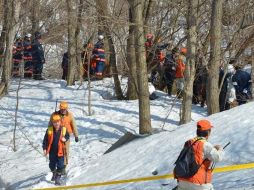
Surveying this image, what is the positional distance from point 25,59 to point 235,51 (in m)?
8.83

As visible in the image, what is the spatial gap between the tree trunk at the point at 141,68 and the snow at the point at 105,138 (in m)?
0.54

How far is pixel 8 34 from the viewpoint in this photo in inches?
823

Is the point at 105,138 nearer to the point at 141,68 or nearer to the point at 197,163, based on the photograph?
the point at 141,68

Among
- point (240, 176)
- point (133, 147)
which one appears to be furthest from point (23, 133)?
point (240, 176)

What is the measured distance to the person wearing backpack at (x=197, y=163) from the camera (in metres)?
7.10

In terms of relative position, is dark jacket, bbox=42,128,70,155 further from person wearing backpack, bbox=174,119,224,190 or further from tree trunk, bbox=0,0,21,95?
tree trunk, bbox=0,0,21,95

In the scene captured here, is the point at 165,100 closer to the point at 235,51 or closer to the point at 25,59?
the point at 235,51

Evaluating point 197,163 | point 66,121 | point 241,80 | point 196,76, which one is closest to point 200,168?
point 197,163

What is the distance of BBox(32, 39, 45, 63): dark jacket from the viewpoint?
23.6 metres

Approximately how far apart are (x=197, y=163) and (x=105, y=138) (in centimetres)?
947

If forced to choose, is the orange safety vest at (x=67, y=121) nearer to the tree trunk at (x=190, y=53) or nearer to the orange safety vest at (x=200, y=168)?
the tree trunk at (x=190, y=53)

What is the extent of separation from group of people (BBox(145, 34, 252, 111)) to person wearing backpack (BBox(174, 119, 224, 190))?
972 centimetres

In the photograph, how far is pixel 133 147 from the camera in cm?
1374

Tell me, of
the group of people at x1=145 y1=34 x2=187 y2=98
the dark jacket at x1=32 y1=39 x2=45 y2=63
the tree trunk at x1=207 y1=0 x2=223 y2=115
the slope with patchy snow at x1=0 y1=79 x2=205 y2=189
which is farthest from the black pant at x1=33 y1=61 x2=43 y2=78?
the tree trunk at x1=207 y1=0 x2=223 y2=115
